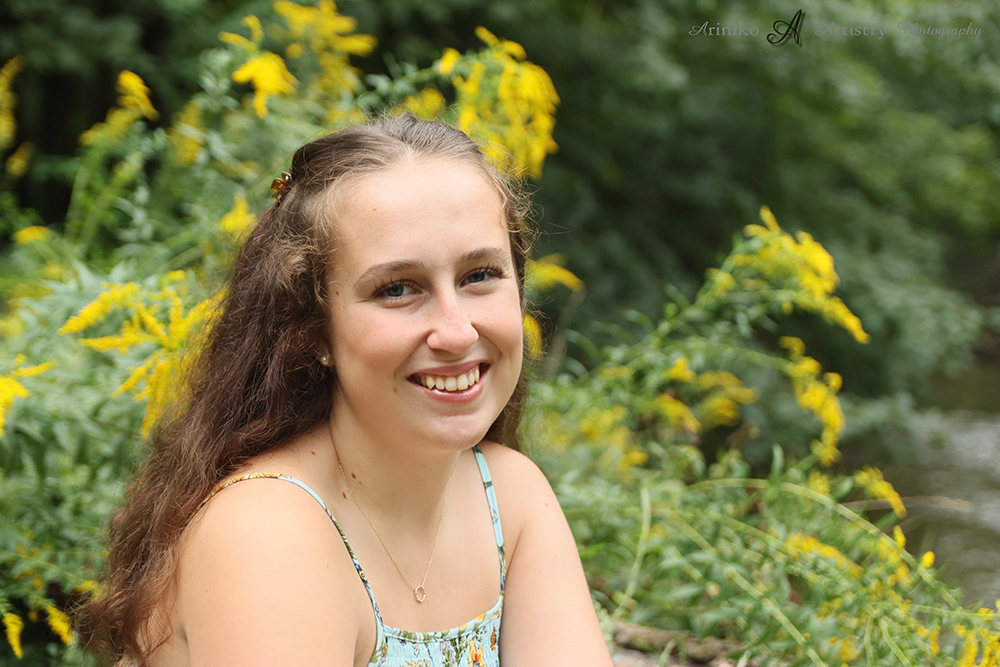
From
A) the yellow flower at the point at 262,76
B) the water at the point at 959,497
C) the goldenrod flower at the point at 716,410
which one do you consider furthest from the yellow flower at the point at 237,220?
the water at the point at 959,497

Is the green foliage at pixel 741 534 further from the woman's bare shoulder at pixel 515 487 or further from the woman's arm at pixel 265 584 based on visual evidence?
the woman's arm at pixel 265 584

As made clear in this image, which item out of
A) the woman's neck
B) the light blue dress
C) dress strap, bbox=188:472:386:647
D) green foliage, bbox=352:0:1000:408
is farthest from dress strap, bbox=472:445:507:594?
green foliage, bbox=352:0:1000:408

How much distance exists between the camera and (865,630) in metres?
1.80

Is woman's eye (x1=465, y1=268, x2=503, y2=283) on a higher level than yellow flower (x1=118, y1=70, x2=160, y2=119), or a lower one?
higher

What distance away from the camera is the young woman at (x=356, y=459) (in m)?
1.21

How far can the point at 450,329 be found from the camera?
126 centimetres

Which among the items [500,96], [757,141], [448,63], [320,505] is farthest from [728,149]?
[320,505]

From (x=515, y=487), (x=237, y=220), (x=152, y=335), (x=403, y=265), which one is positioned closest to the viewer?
(x=403, y=265)

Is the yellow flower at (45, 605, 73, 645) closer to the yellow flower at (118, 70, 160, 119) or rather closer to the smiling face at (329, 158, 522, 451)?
the smiling face at (329, 158, 522, 451)

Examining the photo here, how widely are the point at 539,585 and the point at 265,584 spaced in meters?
0.58

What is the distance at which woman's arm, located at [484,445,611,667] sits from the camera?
4.98ft

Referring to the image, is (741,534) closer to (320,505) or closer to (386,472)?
(386,472)

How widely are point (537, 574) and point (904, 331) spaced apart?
346 cm

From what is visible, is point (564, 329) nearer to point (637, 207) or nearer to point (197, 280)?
point (637, 207)
